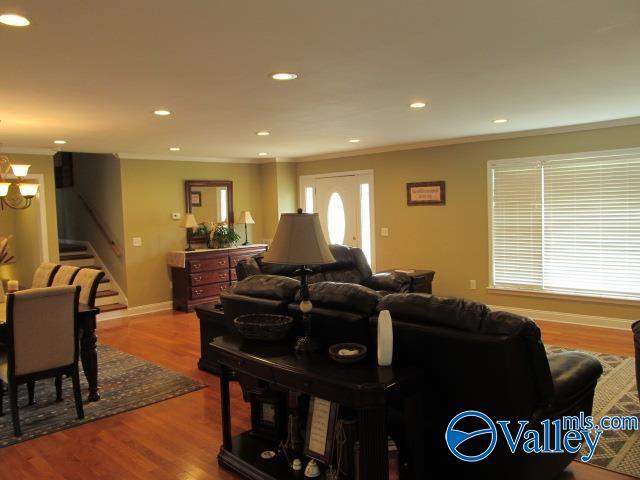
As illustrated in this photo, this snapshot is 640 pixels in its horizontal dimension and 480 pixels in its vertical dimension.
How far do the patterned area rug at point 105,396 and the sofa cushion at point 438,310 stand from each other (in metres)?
2.40

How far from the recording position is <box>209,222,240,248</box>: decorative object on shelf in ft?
26.6

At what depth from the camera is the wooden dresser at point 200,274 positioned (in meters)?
7.51

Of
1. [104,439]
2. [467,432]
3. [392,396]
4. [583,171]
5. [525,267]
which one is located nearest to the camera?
[392,396]

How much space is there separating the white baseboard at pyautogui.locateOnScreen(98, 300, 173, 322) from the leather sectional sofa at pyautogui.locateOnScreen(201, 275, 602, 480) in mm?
5300

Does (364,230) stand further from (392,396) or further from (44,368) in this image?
(392,396)

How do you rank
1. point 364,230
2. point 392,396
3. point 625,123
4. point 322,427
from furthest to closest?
point 364,230 → point 625,123 → point 322,427 → point 392,396

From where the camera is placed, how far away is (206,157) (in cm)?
820

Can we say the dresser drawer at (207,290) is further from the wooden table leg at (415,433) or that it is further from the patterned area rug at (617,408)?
the wooden table leg at (415,433)

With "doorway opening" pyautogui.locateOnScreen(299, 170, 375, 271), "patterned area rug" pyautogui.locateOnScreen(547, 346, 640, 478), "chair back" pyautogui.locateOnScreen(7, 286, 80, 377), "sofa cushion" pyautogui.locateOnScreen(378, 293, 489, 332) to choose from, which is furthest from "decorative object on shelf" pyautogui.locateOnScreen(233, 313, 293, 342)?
"doorway opening" pyautogui.locateOnScreen(299, 170, 375, 271)

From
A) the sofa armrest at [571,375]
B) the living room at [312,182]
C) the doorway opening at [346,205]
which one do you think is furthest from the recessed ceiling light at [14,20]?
the doorway opening at [346,205]

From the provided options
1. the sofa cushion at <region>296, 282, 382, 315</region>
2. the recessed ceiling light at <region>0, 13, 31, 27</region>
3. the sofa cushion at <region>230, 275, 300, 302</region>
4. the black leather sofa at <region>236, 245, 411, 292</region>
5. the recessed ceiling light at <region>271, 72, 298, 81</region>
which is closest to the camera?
the recessed ceiling light at <region>0, 13, 31, 27</region>

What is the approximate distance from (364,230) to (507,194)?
2.43 metres

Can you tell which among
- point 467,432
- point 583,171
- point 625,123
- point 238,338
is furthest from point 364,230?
point 467,432

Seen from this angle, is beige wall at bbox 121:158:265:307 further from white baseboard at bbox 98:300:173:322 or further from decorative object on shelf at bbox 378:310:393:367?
decorative object on shelf at bbox 378:310:393:367
